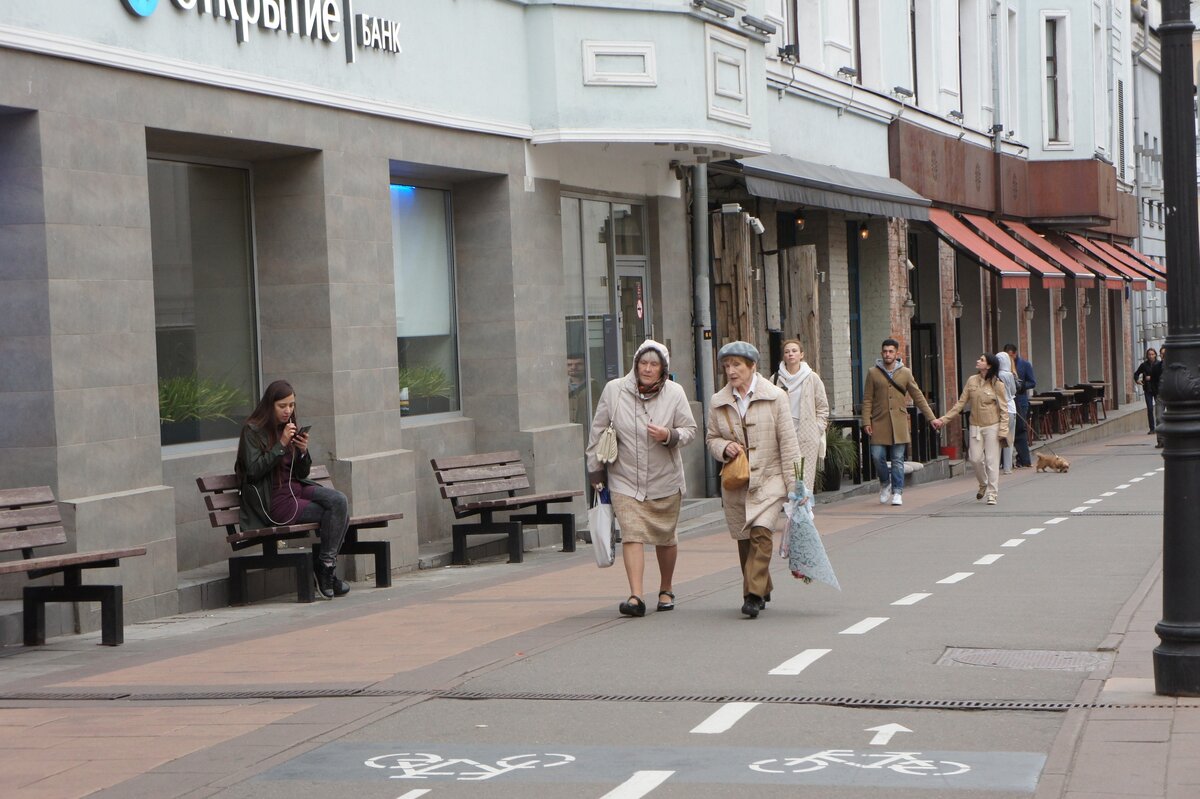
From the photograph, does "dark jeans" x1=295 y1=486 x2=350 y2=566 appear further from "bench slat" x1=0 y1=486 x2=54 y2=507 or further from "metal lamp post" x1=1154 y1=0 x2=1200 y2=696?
"metal lamp post" x1=1154 y1=0 x2=1200 y2=696

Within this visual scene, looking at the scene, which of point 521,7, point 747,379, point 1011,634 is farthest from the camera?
point 521,7

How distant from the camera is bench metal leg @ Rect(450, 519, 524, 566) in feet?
49.2

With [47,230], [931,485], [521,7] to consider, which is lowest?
[931,485]

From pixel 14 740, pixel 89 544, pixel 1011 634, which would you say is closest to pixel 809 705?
pixel 1011 634

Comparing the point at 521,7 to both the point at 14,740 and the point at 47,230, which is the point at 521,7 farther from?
the point at 14,740

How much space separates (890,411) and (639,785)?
47.8 feet

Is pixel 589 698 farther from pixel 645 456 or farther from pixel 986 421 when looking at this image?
pixel 986 421

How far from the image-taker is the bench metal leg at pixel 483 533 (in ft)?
49.2

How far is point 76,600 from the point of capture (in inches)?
408

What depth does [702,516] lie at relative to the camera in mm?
19078

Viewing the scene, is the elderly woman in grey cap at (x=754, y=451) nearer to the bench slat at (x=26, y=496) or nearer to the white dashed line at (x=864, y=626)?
the white dashed line at (x=864, y=626)

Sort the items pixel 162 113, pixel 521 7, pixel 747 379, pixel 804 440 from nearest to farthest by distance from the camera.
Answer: pixel 747 379, pixel 162 113, pixel 804 440, pixel 521 7

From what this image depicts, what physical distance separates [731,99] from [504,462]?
515 centimetres

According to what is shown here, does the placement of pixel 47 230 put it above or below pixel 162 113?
below
